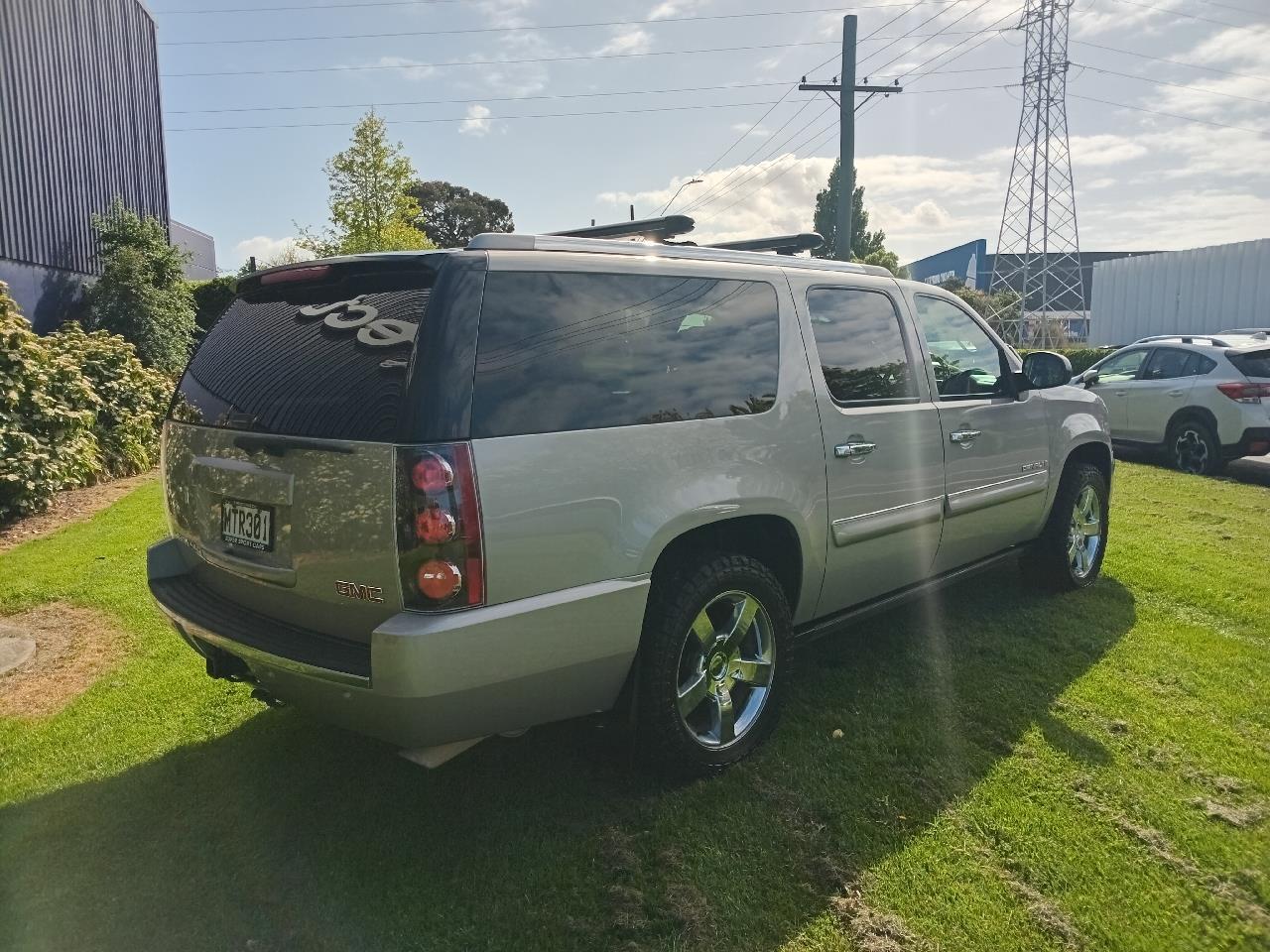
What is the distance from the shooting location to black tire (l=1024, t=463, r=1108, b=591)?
510 centimetres

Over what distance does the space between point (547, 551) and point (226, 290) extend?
55.3 feet

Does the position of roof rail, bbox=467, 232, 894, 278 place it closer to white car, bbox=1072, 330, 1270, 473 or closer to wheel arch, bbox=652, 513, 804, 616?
wheel arch, bbox=652, 513, 804, 616

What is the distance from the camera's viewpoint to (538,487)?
2475 millimetres

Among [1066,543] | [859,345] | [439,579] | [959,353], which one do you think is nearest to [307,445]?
[439,579]

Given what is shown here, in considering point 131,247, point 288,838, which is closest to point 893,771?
point 288,838

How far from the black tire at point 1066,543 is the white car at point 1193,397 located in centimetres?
397

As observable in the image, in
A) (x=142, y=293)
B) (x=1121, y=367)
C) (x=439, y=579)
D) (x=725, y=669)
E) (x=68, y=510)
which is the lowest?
(x=68, y=510)

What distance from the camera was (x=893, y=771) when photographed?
3193 millimetres

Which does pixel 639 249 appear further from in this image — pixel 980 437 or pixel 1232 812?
pixel 1232 812

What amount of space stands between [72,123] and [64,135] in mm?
434

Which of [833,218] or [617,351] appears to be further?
[833,218]

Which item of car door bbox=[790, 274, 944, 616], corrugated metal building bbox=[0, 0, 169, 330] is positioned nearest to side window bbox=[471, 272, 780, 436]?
car door bbox=[790, 274, 944, 616]

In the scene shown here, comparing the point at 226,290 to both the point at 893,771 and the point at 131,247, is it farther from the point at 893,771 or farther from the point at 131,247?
the point at 893,771

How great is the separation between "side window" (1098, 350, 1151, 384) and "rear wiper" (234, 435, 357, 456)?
36.6 ft
